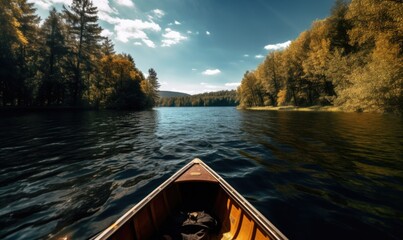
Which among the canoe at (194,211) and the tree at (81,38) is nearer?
the canoe at (194,211)

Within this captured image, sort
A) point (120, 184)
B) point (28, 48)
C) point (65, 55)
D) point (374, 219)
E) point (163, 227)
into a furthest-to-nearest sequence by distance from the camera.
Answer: point (65, 55) < point (28, 48) < point (120, 184) < point (374, 219) < point (163, 227)

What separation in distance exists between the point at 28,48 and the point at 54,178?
47633mm

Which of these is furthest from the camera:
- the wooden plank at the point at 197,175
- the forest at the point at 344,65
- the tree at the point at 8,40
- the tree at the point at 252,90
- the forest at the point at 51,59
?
the tree at the point at 252,90

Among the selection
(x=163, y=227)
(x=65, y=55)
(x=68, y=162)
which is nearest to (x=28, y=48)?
(x=65, y=55)

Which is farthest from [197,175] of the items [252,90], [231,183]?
[252,90]

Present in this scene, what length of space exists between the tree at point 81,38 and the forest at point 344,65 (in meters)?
50.6

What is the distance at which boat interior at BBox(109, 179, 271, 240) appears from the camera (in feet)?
10.9

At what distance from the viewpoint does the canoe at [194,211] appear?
311cm

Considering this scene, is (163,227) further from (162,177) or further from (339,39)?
(339,39)

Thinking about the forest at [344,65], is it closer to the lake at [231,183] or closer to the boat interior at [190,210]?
the lake at [231,183]

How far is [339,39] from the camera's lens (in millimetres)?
45625

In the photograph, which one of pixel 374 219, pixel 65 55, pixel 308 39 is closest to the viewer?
pixel 374 219

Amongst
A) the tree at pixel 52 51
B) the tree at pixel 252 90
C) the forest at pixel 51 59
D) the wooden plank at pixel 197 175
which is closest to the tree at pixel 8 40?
the forest at pixel 51 59

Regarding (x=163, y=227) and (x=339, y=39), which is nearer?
(x=163, y=227)
